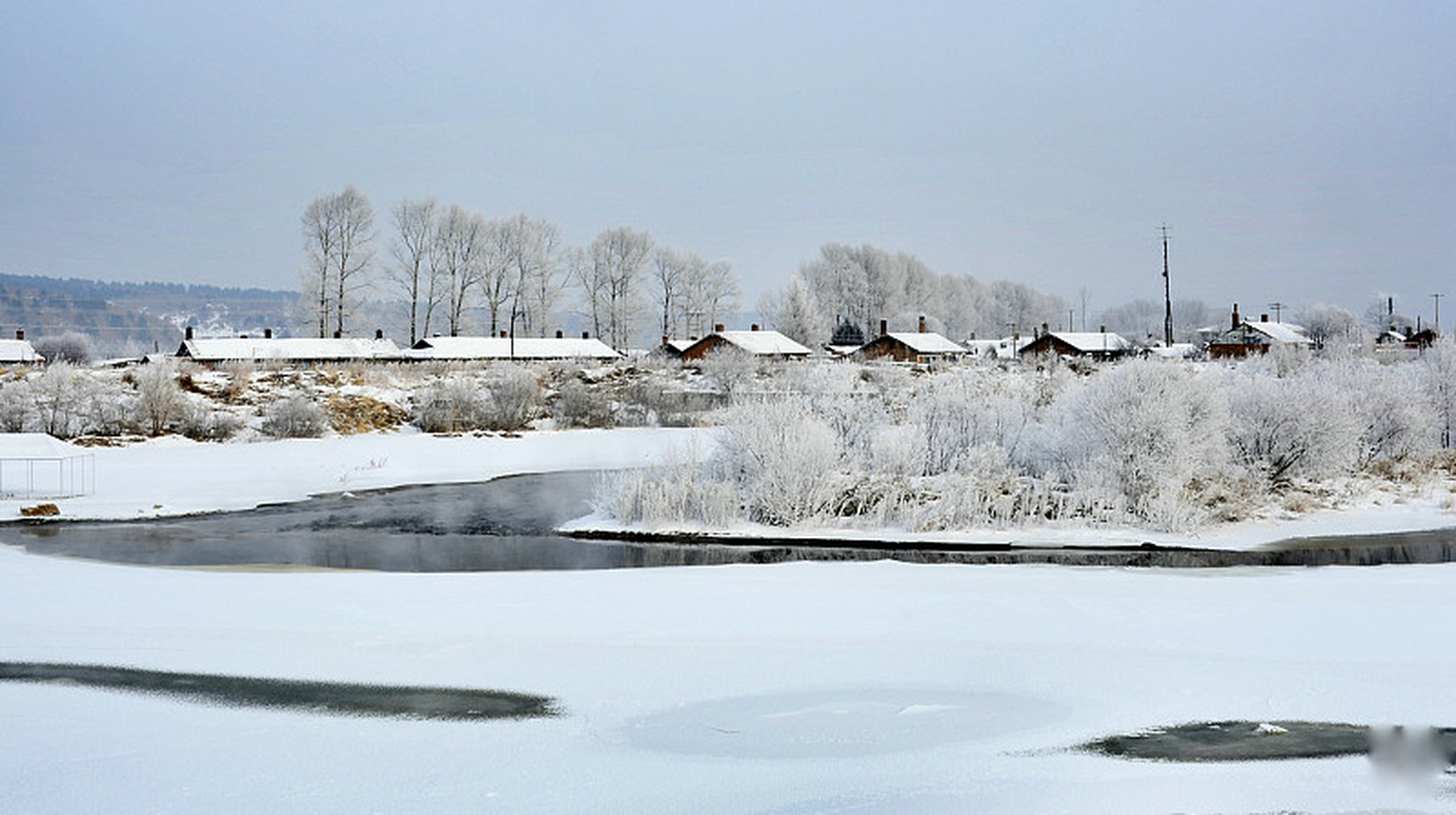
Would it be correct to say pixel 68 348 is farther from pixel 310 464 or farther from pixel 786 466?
pixel 786 466

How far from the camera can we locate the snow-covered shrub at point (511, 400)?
38750mm

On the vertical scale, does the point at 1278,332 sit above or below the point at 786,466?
above

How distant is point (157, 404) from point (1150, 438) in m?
28.0

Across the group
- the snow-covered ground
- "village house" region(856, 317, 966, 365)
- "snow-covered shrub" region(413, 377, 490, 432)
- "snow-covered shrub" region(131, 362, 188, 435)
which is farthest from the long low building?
the snow-covered ground

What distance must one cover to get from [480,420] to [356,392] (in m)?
6.33

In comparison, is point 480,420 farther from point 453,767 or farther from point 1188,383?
point 453,767

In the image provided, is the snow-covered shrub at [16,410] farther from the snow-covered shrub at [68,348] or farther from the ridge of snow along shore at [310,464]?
the snow-covered shrub at [68,348]

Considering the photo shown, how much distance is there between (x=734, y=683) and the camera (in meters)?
9.24

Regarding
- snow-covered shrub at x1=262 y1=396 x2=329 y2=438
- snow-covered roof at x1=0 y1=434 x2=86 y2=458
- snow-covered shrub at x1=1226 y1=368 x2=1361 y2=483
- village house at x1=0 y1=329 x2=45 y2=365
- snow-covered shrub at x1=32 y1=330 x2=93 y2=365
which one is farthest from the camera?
snow-covered shrub at x1=32 y1=330 x2=93 y2=365

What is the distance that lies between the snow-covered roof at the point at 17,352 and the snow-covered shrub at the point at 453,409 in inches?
1498

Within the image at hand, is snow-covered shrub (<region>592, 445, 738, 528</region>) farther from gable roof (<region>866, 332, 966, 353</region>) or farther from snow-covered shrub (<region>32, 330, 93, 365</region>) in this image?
snow-covered shrub (<region>32, 330, 93, 365</region>)

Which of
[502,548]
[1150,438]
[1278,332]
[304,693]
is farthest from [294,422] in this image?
[1278,332]

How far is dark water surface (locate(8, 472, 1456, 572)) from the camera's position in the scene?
16.6 meters

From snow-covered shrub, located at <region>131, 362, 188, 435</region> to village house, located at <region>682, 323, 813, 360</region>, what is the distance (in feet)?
116
